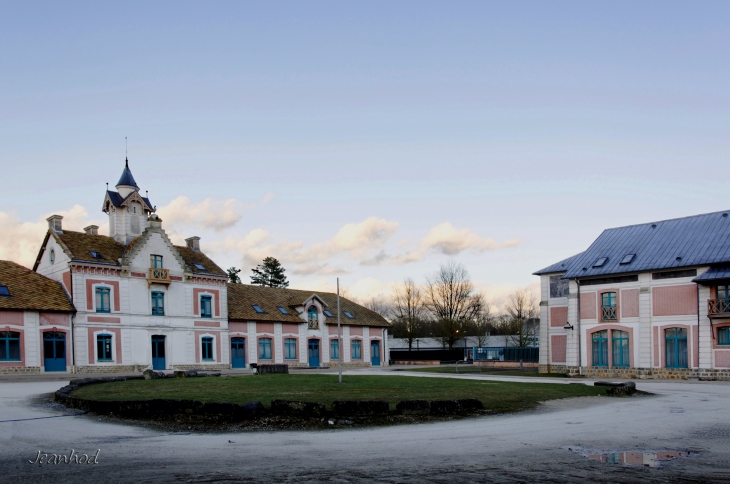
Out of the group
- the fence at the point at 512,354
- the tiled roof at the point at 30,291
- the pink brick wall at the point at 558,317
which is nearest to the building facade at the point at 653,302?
the pink brick wall at the point at 558,317

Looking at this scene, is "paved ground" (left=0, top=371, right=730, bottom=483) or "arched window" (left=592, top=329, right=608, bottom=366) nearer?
"paved ground" (left=0, top=371, right=730, bottom=483)

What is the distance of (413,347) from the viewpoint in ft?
317

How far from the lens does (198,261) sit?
5372 centimetres

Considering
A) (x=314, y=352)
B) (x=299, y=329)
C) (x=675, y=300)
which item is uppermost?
(x=675, y=300)

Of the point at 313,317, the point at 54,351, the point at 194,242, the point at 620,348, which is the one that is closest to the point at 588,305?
the point at 620,348

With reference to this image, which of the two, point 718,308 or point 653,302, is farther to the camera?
point 653,302

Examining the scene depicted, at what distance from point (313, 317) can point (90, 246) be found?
20.0 metres

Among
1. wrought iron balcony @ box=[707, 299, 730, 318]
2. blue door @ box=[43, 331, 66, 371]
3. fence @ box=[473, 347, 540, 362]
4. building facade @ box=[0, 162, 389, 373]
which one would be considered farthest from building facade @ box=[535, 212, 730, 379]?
blue door @ box=[43, 331, 66, 371]

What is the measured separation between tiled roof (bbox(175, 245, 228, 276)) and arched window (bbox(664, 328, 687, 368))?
103 ft

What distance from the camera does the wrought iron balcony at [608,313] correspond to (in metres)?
41.8

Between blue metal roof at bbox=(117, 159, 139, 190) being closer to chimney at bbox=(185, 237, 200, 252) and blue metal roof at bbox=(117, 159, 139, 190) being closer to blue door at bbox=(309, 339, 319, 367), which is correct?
chimney at bbox=(185, 237, 200, 252)

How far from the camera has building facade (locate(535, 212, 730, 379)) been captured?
37406 mm

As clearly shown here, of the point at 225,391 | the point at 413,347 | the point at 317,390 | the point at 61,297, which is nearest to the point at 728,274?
the point at 317,390

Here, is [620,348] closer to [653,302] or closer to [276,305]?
[653,302]
